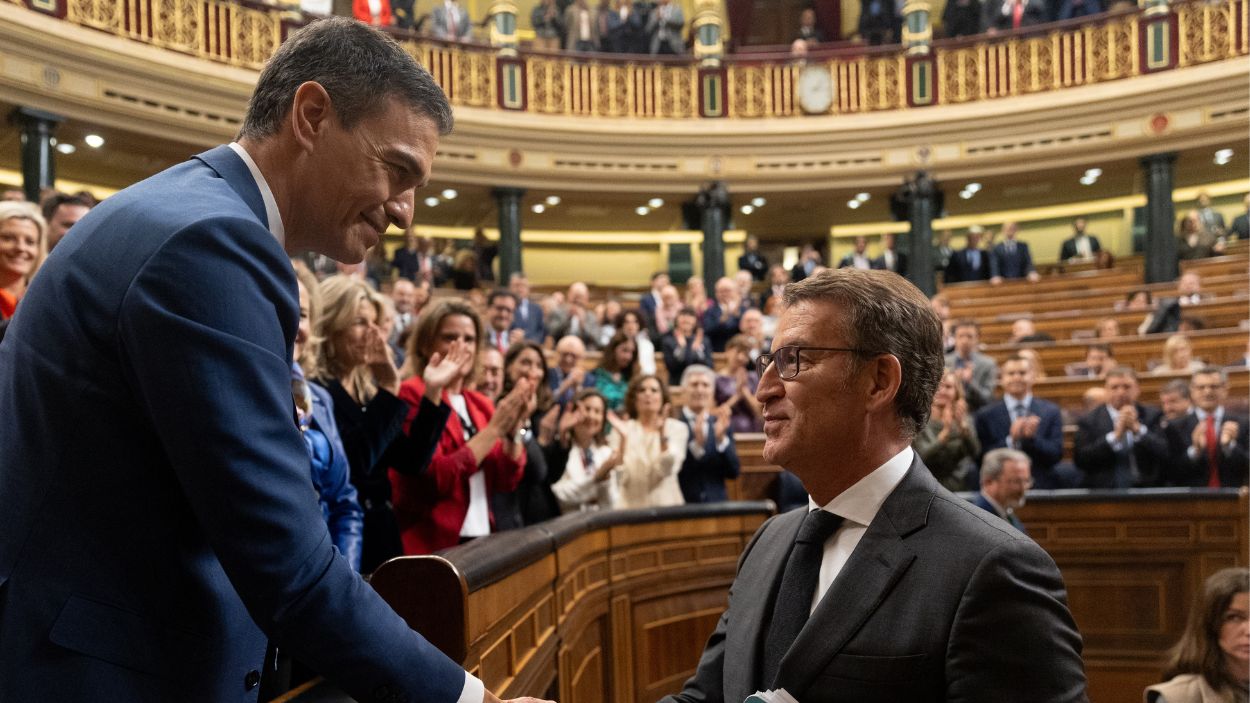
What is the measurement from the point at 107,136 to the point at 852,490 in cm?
992

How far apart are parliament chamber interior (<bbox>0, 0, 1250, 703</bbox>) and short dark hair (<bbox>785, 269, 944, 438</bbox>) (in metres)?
2.47

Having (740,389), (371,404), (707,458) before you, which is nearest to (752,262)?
(740,389)

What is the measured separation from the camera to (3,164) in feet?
32.3

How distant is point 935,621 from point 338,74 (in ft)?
3.09

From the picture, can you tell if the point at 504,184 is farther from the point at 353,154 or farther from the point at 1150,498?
the point at 353,154

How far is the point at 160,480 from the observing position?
0.97m

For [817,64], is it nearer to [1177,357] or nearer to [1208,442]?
[1177,357]

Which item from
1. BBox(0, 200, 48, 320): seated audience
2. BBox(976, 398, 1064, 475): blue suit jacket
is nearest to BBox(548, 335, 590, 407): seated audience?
BBox(976, 398, 1064, 475): blue suit jacket

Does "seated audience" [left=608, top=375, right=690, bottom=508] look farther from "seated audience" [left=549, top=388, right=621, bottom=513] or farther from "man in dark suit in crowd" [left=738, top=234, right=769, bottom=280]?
"man in dark suit in crowd" [left=738, top=234, right=769, bottom=280]

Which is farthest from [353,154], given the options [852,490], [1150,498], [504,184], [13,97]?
[504,184]

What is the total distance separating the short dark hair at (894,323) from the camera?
1.47 metres

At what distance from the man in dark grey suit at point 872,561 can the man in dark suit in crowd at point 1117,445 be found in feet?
14.6

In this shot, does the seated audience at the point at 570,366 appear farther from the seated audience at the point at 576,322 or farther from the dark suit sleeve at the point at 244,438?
the dark suit sleeve at the point at 244,438

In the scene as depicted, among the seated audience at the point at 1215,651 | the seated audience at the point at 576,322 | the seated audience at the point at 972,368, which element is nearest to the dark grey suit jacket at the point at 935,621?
the seated audience at the point at 1215,651
